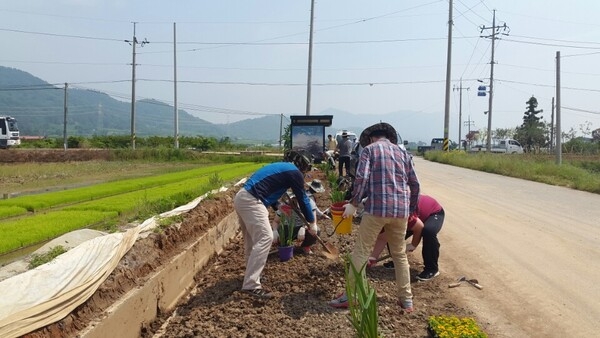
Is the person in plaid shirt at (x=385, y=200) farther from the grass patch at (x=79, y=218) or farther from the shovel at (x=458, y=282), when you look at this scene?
the grass patch at (x=79, y=218)

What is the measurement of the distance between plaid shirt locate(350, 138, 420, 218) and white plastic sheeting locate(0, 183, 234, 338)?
2.28m

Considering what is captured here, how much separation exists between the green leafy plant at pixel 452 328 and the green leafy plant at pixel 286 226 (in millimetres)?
2616

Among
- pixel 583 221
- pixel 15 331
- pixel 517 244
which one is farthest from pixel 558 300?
pixel 583 221

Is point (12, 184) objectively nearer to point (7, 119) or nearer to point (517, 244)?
point (517, 244)

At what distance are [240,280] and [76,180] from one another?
16407 mm

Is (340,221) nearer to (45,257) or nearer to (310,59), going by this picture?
(45,257)

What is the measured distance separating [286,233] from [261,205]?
153 centimetres

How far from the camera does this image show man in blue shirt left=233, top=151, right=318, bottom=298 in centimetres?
504

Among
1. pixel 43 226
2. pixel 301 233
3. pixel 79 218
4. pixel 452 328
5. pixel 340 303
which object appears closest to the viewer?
pixel 452 328

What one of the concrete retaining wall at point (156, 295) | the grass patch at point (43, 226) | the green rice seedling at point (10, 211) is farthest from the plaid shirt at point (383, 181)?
the green rice seedling at point (10, 211)

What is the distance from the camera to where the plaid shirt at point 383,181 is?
4.38 meters

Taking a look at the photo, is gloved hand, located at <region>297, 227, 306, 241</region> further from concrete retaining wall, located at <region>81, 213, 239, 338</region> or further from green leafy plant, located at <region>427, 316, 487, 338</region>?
green leafy plant, located at <region>427, 316, 487, 338</region>

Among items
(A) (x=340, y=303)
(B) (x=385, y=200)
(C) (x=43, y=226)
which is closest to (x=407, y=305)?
(A) (x=340, y=303)

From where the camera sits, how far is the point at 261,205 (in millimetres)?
5141
